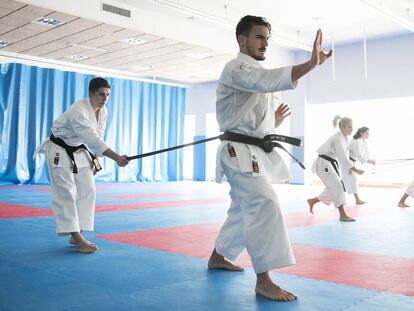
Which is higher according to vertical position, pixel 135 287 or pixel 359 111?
pixel 359 111

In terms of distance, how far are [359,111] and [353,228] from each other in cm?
940

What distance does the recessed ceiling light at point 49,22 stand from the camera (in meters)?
9.01

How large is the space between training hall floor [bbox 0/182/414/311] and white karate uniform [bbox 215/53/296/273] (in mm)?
292

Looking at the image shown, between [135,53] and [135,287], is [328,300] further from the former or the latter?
[135,53]

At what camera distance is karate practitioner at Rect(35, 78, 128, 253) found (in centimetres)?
350

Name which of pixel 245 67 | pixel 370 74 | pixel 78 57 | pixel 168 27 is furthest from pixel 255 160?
pixel 370 74

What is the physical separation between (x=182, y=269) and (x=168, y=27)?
26.7ft

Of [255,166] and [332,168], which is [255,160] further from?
[332,168]

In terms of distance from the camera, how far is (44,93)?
40.8 feet

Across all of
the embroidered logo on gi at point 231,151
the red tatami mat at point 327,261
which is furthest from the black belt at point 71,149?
the embroidered logo on gi at point 231,151

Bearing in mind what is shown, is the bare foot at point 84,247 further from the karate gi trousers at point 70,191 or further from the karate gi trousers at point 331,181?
the karate gi trousers at point 331,181

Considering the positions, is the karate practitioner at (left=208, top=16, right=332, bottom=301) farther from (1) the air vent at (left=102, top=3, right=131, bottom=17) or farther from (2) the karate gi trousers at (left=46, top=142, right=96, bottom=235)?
(1) the air vent at (left=102, top=3, right=131, bottom=17)

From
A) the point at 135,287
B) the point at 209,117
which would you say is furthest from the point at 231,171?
the point at 209,117

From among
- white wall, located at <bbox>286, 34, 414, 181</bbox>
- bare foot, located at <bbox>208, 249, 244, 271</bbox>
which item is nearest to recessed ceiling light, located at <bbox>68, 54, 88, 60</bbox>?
white wall, located at <bbox>286, 34, 414, 181</bbox>
